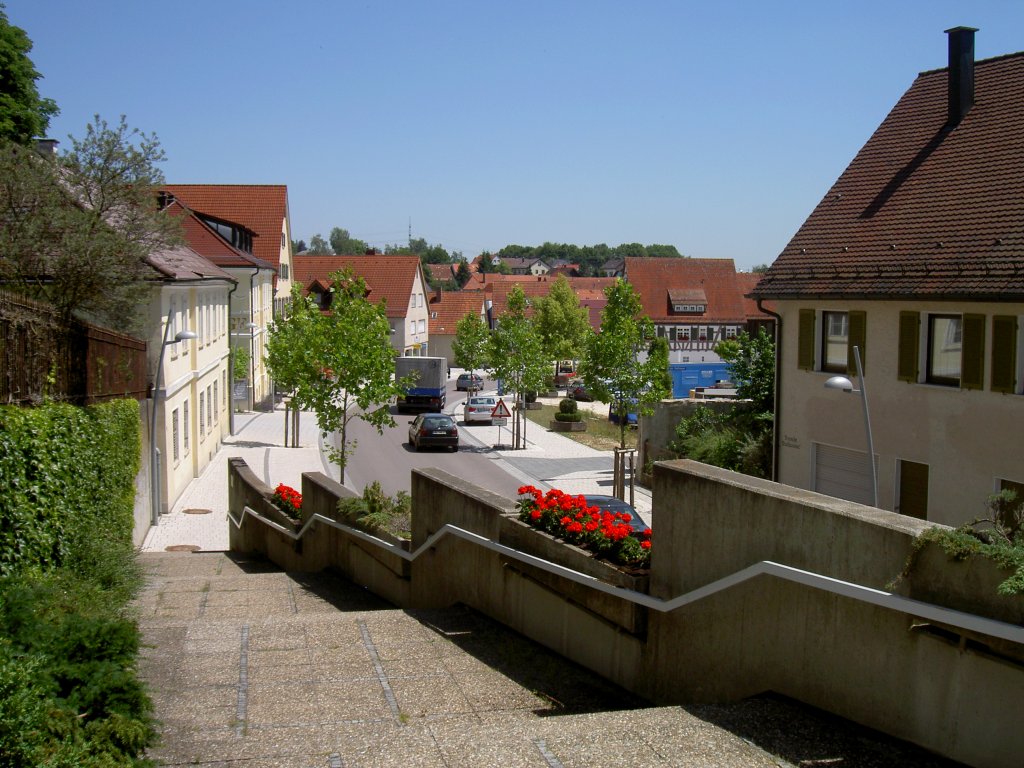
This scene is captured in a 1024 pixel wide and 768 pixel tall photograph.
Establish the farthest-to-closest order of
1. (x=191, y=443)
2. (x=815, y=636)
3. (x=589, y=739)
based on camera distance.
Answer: (x=191, y=443) → (x=815, y=636) → (x=589, y=739)

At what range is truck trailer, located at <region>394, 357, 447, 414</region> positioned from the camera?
174 ft

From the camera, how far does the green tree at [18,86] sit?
29.5m

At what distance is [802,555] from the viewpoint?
6332mm

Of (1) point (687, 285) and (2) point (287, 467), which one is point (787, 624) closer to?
(2) point (287, 467)

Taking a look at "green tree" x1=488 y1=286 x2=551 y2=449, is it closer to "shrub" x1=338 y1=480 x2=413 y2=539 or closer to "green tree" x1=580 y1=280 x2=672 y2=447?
"green tree" x1=580 y1=280 x2=672 y2=447

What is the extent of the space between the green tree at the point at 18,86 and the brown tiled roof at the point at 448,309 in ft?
217

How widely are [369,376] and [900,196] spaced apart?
12.5m

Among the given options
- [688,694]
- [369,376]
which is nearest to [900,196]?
[369,376]

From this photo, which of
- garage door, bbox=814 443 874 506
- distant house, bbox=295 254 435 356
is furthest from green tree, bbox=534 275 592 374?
garage door, bbox=814 443 874 506

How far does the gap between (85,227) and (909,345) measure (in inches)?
559

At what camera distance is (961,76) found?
20578mm

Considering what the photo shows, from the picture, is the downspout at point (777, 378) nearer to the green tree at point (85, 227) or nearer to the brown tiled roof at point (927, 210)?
the brown tiled roof at point (927, 210)

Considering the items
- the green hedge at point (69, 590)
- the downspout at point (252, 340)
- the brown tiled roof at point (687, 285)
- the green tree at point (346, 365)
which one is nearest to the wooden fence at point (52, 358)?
the green hedge at point (69, 590)

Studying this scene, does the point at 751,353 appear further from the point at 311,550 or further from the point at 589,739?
the point at 589,739
